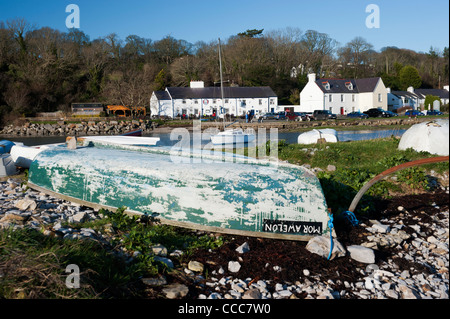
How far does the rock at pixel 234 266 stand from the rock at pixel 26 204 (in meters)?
3.89

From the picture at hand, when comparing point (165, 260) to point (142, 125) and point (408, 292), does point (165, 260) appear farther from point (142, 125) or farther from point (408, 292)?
point (142, 125)

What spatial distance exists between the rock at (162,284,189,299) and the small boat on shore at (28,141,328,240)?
162cm

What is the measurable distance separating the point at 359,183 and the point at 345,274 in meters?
3.90

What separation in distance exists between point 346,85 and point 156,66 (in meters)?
34.3

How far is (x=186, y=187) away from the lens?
6105 mm

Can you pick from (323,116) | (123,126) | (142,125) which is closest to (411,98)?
(323,116)

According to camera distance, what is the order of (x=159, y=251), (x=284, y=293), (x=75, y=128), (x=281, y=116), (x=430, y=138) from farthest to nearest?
(x=281, y=116)
(x=75, y=128)
(x=430, y=138)
(x=159, y=251)
(x=284, y=293)

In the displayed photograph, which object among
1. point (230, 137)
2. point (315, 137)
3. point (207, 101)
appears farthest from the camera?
point (207, 101)

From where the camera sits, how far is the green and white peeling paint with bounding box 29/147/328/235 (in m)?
5.67

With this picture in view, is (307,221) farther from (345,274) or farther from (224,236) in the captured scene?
(224,236)

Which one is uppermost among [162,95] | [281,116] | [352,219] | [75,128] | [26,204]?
[162,95]

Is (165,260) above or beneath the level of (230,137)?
beneath

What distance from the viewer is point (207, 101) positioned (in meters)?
56.4
